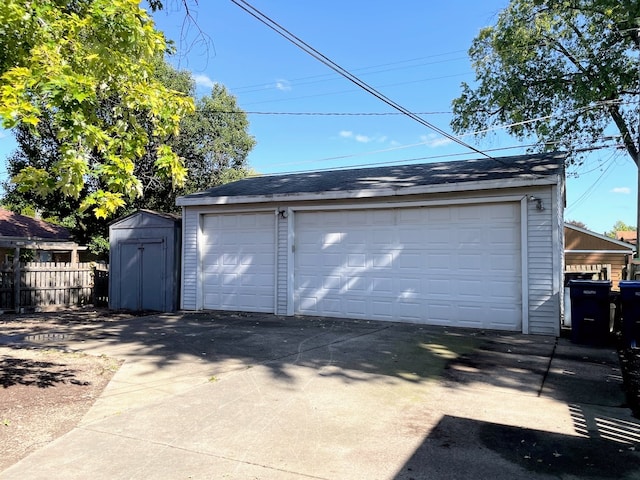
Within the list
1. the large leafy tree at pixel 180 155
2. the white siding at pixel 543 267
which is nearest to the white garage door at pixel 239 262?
the white siding at pixel 543 267

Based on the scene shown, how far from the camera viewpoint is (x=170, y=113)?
4.11 metres

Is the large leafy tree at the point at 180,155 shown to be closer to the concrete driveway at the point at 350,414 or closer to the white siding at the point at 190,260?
the white siding at the point at 190,260

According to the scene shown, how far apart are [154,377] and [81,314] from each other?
713 cm

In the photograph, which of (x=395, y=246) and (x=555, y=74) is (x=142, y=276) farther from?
(x=555, y=74)

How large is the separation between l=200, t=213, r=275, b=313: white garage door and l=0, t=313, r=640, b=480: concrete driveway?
3.52 m

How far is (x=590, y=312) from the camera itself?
7.31 meters

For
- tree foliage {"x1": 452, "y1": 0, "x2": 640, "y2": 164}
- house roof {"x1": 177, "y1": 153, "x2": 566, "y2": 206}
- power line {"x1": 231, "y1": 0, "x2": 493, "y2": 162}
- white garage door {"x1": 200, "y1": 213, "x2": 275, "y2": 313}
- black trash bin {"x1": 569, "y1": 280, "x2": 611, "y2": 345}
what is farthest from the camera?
tree foliage {"x1": 452, "y1": 0, "x2": 640, "y2": 164}

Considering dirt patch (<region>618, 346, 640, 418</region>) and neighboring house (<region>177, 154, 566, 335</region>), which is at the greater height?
neighboring house (<region>177, 154, 566, 335</region>)

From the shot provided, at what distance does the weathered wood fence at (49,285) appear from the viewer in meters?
11.6

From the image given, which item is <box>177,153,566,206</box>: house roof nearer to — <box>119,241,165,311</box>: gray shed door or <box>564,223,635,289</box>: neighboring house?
<box>119,241,165,311</box>: gray shed door

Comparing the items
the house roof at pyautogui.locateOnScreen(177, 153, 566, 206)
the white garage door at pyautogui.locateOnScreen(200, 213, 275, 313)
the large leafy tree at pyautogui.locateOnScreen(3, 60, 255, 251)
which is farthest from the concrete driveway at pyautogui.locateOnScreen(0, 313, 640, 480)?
the large leafy tree at pyautogui.locateOnScreen(3, 60, 255, 251)

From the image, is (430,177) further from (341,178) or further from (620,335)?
(620,335)

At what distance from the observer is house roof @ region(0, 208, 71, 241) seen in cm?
1739

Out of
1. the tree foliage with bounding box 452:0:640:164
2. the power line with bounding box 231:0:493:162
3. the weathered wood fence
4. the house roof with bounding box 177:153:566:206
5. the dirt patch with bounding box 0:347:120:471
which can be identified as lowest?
the dirt patch with bounding box 0:347:120:471
